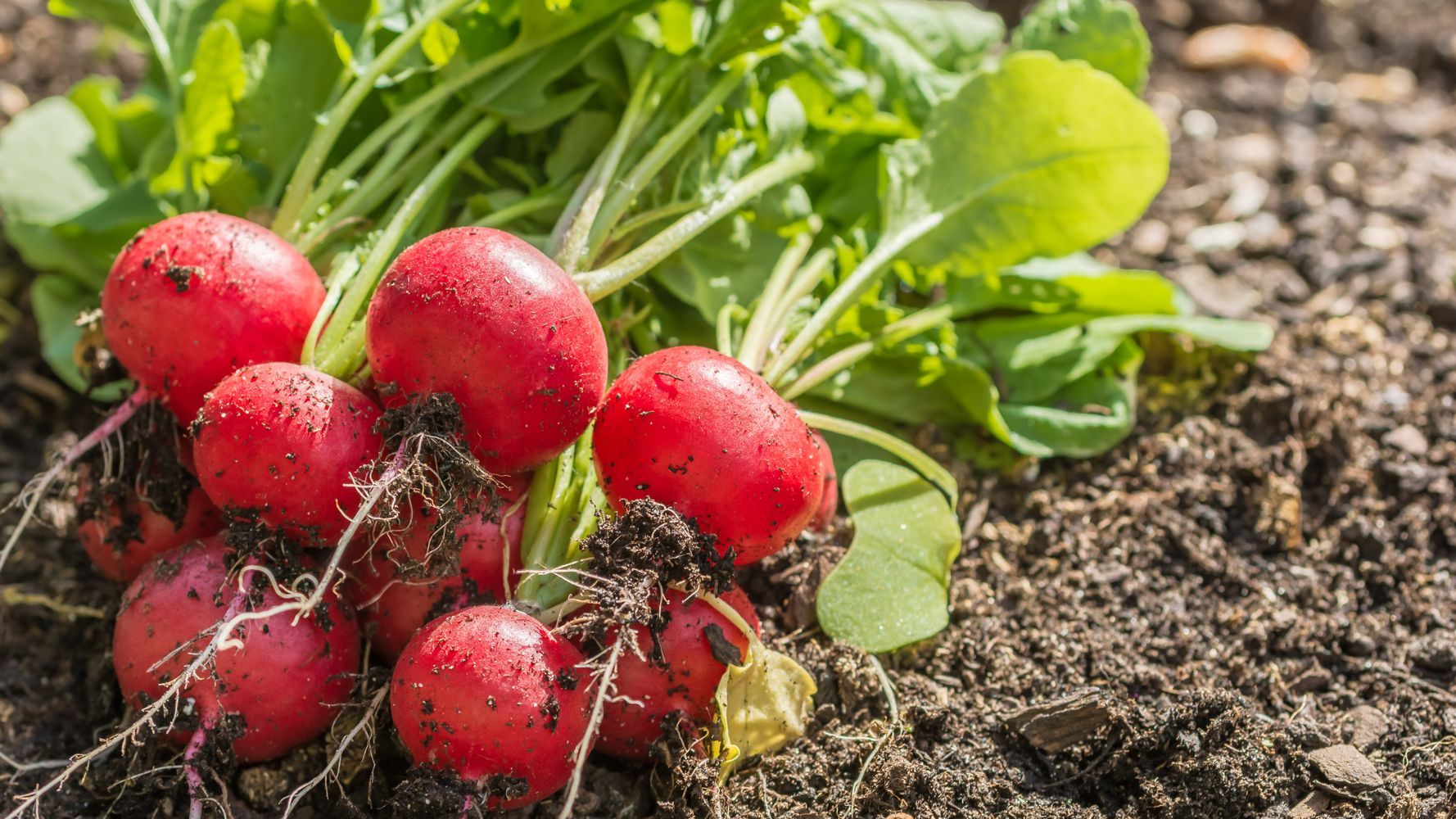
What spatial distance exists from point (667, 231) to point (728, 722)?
1.12m

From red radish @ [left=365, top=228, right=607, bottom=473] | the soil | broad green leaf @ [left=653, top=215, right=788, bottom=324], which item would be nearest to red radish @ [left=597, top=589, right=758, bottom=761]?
the soil

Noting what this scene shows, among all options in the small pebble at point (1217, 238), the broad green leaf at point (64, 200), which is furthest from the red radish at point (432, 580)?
the small pebble at point (1217, 238)

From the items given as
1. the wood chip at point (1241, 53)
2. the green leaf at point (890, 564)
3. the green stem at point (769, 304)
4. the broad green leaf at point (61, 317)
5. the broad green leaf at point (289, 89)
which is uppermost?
the broad green leaf at point (289, 89)

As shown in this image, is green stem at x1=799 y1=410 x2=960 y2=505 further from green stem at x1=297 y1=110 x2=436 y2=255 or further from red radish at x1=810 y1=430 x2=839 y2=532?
green stem at x1=297 y1=110 x2=436 y2=255

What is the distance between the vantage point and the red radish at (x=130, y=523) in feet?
8.34

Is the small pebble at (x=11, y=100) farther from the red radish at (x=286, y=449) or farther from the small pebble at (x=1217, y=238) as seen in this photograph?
the small pebble at (x=1217, y=238)

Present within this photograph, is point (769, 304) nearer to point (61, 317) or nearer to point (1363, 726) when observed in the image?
point (1363, 726)

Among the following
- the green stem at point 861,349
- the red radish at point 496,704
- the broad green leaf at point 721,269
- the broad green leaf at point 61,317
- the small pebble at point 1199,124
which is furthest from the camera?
the small pebble at point 1199,124

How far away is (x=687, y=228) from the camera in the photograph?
272 cm

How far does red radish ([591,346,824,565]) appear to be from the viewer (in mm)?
2283

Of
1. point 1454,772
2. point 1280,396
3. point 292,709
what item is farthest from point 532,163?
point 1454,772

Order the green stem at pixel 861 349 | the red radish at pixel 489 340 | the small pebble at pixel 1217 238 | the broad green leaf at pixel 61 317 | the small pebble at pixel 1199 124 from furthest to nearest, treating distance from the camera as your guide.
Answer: the small pebble at pixel 1199 124
the small pebble at pixel 1217 238
the broad green leaf at pixel 61 317
the green stem at pixel 861 349
the red radish at pixel 489 340

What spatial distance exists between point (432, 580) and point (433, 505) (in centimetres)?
25

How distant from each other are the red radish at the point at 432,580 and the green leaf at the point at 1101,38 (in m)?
2.18
